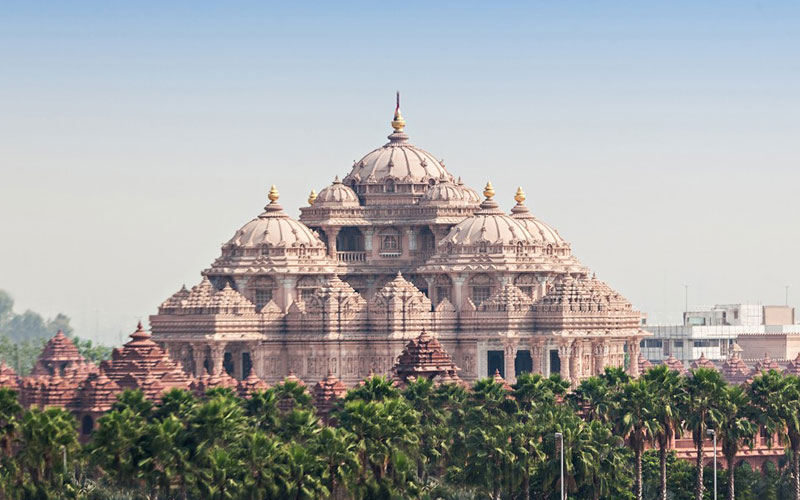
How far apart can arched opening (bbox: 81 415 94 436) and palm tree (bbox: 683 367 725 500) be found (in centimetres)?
3878

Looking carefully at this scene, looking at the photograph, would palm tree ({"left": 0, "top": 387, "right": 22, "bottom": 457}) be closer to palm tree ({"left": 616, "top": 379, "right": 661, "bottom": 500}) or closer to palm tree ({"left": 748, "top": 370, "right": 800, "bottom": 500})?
palm tree ({"left": 616, "top": 379, "right": 661, "bottom": 500})

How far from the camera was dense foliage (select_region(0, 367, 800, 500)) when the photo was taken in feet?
474

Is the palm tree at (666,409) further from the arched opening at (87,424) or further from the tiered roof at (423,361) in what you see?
the arched opening at (87,424)

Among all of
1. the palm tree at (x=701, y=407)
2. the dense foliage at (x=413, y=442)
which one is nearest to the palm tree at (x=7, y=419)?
the dense foliage at (x=413, y=442)

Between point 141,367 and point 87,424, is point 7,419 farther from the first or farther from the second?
point 141,367

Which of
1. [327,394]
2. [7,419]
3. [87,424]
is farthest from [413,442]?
[87,424]

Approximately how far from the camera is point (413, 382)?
178 m

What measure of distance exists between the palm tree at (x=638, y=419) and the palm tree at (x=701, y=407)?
190 centimetres

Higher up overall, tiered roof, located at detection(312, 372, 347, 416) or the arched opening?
tiered roof, located at detection(312, 372, 347, 416)

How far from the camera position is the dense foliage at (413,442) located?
145 meters

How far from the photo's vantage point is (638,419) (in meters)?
161

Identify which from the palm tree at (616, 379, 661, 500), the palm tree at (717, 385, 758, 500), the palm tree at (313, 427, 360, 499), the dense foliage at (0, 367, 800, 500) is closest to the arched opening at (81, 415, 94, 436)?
the dense foliage at (0, 367, 800, 500)

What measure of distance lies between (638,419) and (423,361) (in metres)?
31.6

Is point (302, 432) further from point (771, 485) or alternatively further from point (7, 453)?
point (771, 485)
